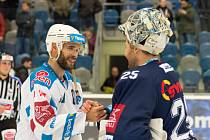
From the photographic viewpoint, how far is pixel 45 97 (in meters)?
2.87

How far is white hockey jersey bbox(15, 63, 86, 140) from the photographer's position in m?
2.78

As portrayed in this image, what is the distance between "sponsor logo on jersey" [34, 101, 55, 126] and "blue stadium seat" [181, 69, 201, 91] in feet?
20.7

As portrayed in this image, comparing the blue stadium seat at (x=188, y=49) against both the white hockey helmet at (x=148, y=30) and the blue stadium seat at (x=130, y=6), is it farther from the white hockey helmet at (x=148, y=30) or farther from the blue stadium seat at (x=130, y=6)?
the white hockey helmet at (x=148, y=30)

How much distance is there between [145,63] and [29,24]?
803cm

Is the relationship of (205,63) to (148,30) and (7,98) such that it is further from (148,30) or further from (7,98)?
(148,30)

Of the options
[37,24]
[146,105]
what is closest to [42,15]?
[37,24]

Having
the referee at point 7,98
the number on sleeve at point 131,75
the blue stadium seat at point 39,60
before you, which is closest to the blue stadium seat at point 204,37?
the blue stadium seat at point 39,60

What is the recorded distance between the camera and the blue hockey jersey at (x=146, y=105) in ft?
7.20

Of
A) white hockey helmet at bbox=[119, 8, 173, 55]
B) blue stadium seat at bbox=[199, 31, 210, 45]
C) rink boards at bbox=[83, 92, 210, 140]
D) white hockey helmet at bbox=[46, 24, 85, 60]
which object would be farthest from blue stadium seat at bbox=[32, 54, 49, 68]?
white hockey helmet at bbox=[119, 8, 173, 55]

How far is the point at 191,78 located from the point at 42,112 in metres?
6.53

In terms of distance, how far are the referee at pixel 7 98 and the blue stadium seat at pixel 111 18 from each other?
4935 millimetres

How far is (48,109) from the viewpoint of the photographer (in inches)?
111

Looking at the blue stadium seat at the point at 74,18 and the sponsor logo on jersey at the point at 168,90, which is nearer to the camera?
the sponsor logo on jersey at the point at 168,90

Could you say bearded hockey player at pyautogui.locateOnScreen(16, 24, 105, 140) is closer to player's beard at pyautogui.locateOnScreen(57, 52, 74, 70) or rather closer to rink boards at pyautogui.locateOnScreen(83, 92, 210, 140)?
player's beard at pyautogui.locateOnScreen(57, 52, 74, 70)
